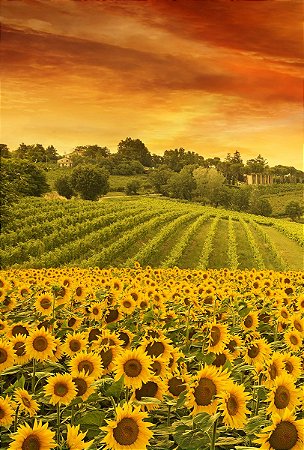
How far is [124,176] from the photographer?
3431cm

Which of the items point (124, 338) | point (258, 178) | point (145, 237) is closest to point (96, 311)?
point (124, 338)

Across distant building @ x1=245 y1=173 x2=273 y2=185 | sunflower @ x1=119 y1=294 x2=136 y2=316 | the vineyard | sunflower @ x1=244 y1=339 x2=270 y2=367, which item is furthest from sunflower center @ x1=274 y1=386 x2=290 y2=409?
distant building @ x1=245 y1=173 x2=273 y2=185

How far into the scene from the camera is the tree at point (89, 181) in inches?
1328

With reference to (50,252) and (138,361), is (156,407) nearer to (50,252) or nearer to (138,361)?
(138,361)

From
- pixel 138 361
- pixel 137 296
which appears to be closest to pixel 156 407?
pixel 138 361

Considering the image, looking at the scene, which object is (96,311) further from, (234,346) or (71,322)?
(234,346)

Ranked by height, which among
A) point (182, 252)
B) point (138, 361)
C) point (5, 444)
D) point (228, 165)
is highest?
point (228, 165)

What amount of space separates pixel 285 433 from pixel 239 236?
1066 inches

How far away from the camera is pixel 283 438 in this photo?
5.96ft

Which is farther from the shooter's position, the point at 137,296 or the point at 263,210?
the point at 263,210

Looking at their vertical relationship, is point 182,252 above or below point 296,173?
below

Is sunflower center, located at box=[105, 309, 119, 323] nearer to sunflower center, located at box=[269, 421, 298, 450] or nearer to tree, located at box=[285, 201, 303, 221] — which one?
sunflower center, located at box=[269, 421, 298, 450]

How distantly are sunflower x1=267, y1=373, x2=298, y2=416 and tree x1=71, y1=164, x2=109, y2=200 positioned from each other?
31119 millimetres

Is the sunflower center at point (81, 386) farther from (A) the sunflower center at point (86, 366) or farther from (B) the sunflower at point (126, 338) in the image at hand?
(B) the sunflower at point (126, 338)
